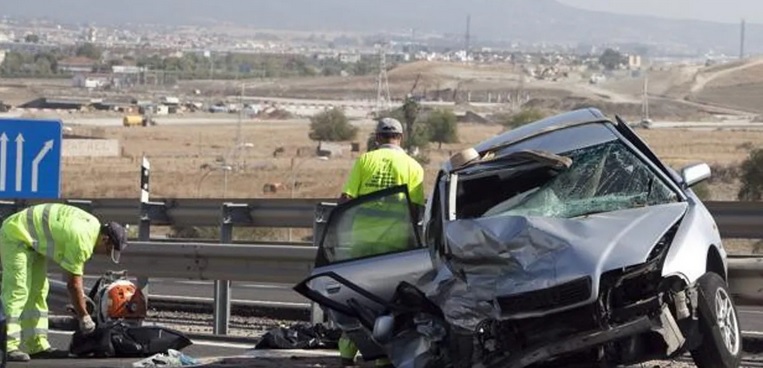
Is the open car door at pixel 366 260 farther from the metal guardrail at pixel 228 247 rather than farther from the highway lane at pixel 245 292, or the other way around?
the highway lane at pixel 245 292

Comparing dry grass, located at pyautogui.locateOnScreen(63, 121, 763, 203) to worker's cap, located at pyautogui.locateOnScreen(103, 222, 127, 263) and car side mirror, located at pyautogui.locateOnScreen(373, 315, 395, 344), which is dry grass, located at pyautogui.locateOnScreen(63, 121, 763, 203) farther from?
car side mirror, located at pyautogui.locateOnScreen(373, 315, 395, 344)

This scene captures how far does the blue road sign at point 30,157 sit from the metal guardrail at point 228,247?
803mm

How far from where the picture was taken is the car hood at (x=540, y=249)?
8141 millimetres

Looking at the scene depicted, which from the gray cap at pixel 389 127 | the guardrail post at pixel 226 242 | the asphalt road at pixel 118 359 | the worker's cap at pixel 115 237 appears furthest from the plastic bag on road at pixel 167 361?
the guardrail post at pixel 226 242

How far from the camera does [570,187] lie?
912 cm

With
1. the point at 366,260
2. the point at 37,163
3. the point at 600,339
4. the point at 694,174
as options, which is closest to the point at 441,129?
the point at 37,163

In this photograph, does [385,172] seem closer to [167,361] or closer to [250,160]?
[167,361]

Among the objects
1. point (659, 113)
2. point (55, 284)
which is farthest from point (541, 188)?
point (659, 113)

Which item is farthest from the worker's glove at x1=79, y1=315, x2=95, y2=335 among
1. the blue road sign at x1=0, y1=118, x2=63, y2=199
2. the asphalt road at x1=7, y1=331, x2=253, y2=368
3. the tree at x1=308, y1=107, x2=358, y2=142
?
the tree at x1=308, y1=107, x2=358, y2=142

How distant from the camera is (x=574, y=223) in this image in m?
8.54

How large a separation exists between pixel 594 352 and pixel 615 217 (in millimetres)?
735

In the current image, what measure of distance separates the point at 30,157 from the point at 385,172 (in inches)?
193

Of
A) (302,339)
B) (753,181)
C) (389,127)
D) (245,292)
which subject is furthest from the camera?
(753,181)

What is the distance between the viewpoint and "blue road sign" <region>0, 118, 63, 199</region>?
1409cm
